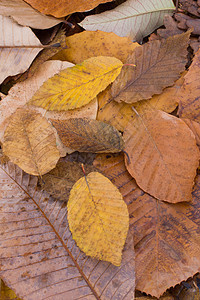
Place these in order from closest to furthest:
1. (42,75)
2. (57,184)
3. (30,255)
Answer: (30,255) < (57,184) < (42,75)

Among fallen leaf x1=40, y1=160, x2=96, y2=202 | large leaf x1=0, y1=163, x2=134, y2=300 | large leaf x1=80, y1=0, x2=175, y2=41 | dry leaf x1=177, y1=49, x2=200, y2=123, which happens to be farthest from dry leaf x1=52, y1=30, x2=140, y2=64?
large leaf x1=0, y1=163, x2=134, y2=300

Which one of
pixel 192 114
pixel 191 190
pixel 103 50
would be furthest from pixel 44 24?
pixel 191 190

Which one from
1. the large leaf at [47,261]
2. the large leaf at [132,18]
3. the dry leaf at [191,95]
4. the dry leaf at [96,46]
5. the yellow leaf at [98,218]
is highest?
the large leaf at [132,18]

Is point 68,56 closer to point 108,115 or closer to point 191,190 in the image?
point 108,115

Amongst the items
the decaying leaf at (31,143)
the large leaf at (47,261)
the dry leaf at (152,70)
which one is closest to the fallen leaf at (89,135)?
the decaying leaf at (31,143)

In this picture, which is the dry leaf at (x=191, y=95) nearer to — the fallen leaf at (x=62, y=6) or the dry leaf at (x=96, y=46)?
the dry leaf at (x=96, y=46)

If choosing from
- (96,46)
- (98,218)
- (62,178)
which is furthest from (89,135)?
(96,46)
